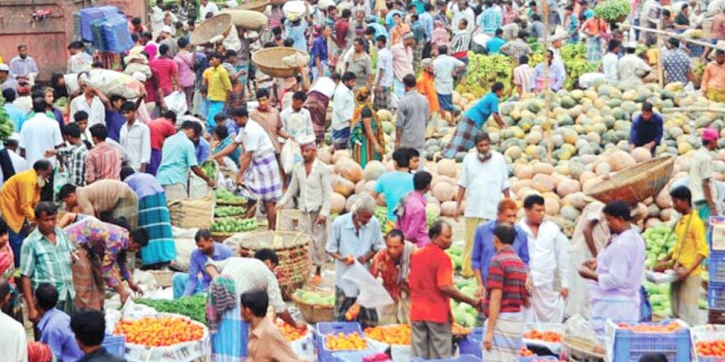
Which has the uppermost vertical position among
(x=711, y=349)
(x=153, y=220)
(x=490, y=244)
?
(x=153, y=220)

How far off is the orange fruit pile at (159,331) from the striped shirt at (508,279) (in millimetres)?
2414

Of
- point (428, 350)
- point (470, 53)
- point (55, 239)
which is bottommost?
point (428, 350)

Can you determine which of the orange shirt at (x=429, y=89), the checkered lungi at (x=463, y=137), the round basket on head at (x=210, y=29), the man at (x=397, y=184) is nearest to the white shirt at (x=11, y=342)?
the man at (x=397, y=184)

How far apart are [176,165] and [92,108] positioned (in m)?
1.78

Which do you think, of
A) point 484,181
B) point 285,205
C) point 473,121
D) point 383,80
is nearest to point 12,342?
point 484,181

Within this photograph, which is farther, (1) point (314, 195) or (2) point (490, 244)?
(1) point (314, 195)

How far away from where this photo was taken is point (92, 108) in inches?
604

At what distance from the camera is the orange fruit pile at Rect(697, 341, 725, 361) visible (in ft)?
31.8

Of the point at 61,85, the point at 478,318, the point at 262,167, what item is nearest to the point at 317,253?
→ the point at 262,167

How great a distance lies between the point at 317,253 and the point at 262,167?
1.50 m

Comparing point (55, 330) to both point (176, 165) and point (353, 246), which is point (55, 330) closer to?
point (353, 246)

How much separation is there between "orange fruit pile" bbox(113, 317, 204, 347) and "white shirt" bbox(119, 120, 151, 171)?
161 inches

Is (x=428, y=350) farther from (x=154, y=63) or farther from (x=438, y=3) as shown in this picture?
(x=438, y=3)

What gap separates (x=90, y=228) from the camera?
35.0 ft
